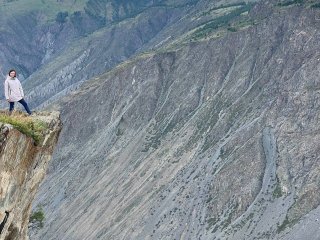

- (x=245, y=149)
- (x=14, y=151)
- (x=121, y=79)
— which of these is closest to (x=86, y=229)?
(x=245, y=149)

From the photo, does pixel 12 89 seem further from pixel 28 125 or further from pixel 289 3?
pixel 289 3

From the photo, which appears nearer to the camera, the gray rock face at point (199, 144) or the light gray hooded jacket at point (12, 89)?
the light gray hooded jacket at point (12, 89)

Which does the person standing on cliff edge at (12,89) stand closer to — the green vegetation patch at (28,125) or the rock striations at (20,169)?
the rock striations at (20,169)

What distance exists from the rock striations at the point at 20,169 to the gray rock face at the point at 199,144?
266 feet

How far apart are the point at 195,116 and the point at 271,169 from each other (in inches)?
1302

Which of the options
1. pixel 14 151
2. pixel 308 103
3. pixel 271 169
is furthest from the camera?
pixel 308 103

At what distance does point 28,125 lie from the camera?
74.6 feet

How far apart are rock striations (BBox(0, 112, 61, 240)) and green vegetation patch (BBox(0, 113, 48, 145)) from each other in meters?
0.10

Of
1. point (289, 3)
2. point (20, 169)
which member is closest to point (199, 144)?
point (289, 3)

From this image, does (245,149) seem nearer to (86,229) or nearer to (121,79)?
(86,229)

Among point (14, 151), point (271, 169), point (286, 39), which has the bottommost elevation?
point (271, 169)

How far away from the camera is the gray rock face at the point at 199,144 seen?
113688 mm

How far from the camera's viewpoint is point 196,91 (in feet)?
516

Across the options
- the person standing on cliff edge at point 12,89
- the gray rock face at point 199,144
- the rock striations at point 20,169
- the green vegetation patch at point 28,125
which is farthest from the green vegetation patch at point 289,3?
the green vegetation patch at point 28,125
